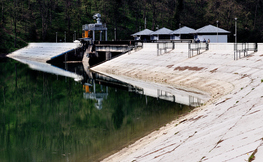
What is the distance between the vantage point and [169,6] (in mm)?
161875

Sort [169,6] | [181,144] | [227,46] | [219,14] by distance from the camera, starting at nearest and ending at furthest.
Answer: [181,144] < [227,46] < [219,14] < [169,6]

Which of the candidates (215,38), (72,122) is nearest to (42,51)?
(215,38)

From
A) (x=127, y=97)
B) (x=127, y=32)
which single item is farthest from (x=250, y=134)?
(x=127, y=32)

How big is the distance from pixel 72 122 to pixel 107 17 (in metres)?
118

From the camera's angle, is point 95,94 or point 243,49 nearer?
point 95,94

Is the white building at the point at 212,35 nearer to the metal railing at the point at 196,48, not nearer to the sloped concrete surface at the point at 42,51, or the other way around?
the metal railing at the point at 196,48

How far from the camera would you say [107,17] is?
475 feet

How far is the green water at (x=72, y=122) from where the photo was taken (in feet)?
72.6

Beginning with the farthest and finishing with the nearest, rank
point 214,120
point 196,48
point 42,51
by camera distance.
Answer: point 42,51 < point 196,48 < point 214,120

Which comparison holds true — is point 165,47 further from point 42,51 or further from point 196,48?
point 42,51

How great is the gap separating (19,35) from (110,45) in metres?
66.1

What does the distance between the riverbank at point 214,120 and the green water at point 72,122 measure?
220cm

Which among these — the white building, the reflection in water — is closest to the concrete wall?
the white building

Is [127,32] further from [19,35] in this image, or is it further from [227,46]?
[227,46]
